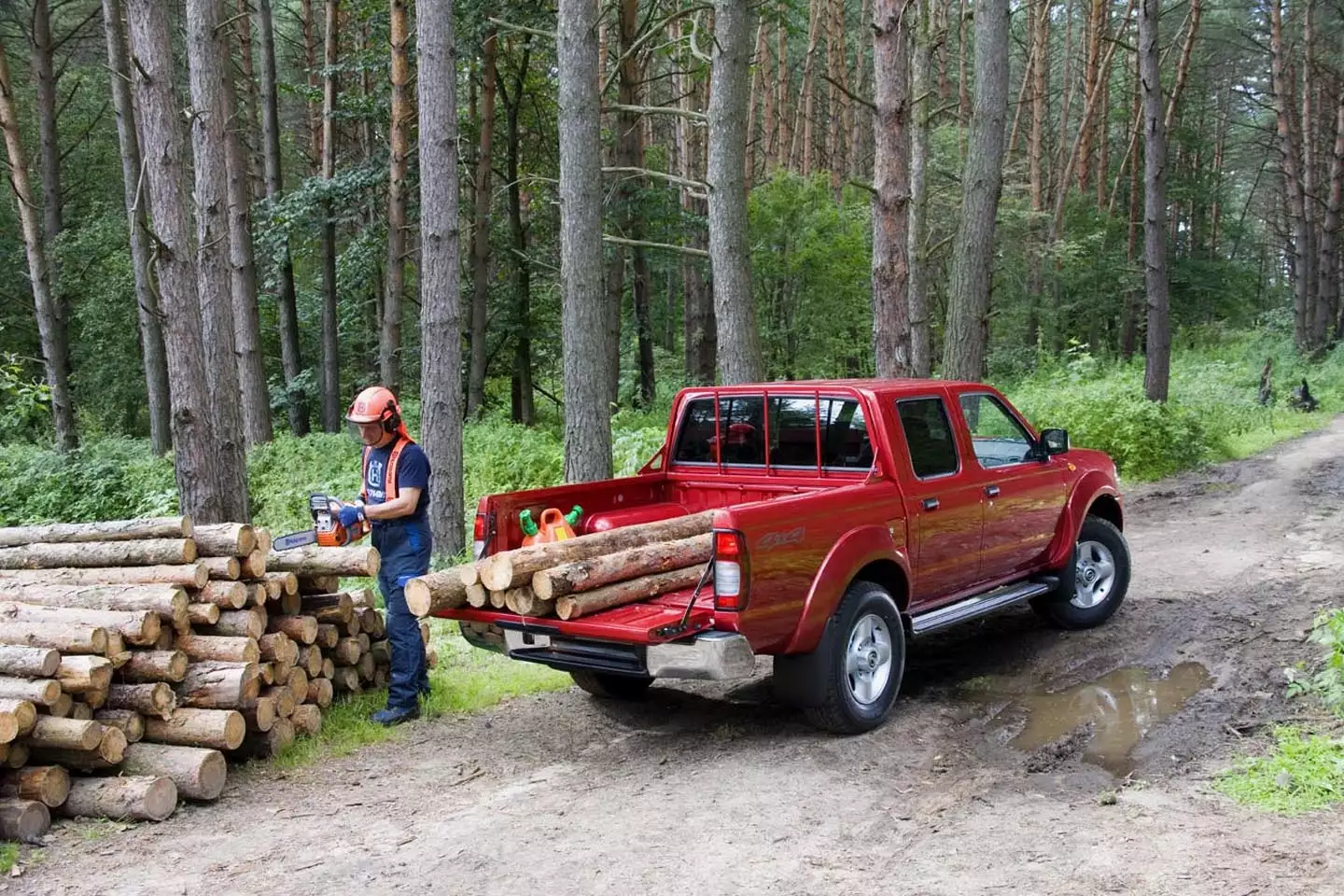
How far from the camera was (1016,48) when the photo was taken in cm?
4775

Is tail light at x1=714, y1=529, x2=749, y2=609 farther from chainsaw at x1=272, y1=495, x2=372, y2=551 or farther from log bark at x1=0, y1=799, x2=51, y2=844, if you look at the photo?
log bark at x1=0, y1=799, x2=51, y2=844

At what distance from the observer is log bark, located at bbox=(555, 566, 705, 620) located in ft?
19.4

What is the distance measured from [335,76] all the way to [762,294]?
32.8 feet

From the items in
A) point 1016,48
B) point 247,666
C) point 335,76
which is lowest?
point 247,666

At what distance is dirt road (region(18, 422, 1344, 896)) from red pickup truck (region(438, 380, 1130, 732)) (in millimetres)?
490

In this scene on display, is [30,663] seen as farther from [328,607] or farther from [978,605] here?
[978,605]

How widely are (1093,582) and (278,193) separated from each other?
64.3ft

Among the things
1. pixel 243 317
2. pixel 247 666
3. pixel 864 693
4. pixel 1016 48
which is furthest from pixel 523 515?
pixel 1016 48

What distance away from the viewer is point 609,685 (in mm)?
7309

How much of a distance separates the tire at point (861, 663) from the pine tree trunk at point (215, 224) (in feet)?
22.2

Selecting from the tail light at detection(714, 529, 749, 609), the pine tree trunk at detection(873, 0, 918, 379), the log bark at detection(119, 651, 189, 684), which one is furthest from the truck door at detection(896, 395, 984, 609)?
the pine tree trunk at detection(873, 0, 918, 379)

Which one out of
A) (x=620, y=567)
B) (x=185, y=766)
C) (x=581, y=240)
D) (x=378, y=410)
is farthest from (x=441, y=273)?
(x=185, y=766)

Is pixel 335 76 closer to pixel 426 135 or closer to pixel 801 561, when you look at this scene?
pixel 426 135

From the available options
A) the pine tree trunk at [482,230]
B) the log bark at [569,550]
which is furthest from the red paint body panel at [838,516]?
the pine tree trunk at [482,230]
